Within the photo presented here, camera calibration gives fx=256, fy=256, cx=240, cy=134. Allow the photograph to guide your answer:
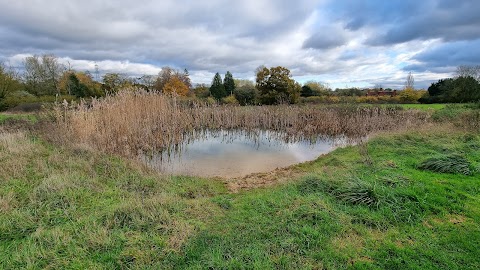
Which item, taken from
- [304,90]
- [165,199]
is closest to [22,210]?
Answer: [165,199]

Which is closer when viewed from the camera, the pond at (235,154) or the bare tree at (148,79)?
the pond at (235,154)

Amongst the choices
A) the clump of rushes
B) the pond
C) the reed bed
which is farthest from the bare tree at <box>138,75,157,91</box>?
the clump of rushes

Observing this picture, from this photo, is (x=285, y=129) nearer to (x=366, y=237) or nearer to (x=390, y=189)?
(x=390, y=189)

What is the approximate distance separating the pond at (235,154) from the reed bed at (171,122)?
0.51 m

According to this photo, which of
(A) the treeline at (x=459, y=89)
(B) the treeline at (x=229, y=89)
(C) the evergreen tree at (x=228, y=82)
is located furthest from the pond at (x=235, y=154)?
(A) the treeline at (x=459, y=89)

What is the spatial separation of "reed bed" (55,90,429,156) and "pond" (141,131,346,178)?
51cm

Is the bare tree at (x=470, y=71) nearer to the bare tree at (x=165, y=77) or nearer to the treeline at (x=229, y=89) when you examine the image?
the treeline at (x=229, y=89)

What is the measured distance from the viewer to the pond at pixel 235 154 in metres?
6.28

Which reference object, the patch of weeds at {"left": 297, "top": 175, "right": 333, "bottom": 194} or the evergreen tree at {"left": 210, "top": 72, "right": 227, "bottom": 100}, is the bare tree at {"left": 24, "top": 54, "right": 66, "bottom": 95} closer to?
→ the evergreen tree at {"left": 210, "top": 72, "right": 227, "bottom": 100}

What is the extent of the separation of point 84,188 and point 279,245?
3.08 meters

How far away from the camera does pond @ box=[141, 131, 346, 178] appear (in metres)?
6.28

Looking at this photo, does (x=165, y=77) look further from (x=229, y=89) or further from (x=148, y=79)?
(x=229, y=89)

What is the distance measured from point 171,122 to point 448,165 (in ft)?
25.6

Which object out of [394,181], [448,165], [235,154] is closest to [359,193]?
[394,181]
